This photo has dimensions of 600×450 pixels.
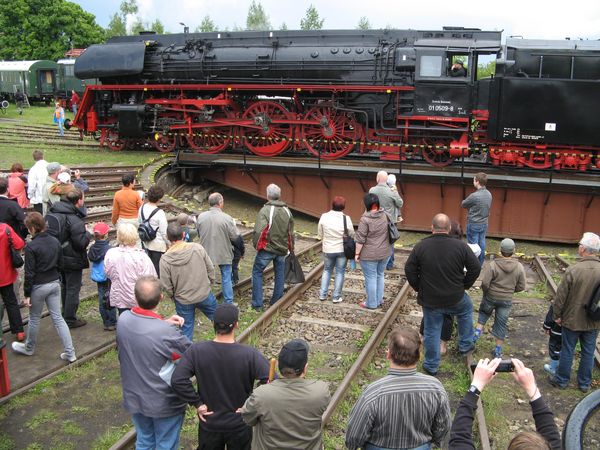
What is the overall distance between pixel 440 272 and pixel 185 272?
2.62 metres

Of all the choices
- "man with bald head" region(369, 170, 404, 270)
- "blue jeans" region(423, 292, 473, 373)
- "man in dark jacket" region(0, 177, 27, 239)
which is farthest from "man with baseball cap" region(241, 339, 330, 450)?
"man with bald head" region(369, 170, 404, 270)

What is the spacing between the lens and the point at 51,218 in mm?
6562

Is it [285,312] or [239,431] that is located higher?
[239,431]

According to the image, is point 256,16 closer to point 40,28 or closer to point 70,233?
point 40,28

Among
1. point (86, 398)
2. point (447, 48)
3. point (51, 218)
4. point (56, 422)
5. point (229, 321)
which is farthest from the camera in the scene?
point (447, 48)

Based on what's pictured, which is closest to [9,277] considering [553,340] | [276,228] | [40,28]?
[276,228]

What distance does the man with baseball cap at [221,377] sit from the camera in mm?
3664

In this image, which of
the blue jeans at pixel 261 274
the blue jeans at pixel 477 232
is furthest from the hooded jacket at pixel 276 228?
the blue jeans at pixel 477 232

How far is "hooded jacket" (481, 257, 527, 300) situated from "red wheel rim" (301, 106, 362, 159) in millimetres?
9884

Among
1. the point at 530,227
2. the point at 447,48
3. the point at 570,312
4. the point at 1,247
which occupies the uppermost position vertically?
the point at 447,48

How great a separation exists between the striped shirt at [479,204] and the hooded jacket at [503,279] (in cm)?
339

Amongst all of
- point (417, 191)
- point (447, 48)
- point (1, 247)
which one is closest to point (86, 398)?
point (1, 247)

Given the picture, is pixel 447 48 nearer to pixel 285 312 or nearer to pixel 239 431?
pixel 285 312

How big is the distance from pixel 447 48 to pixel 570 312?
33.2 ft
